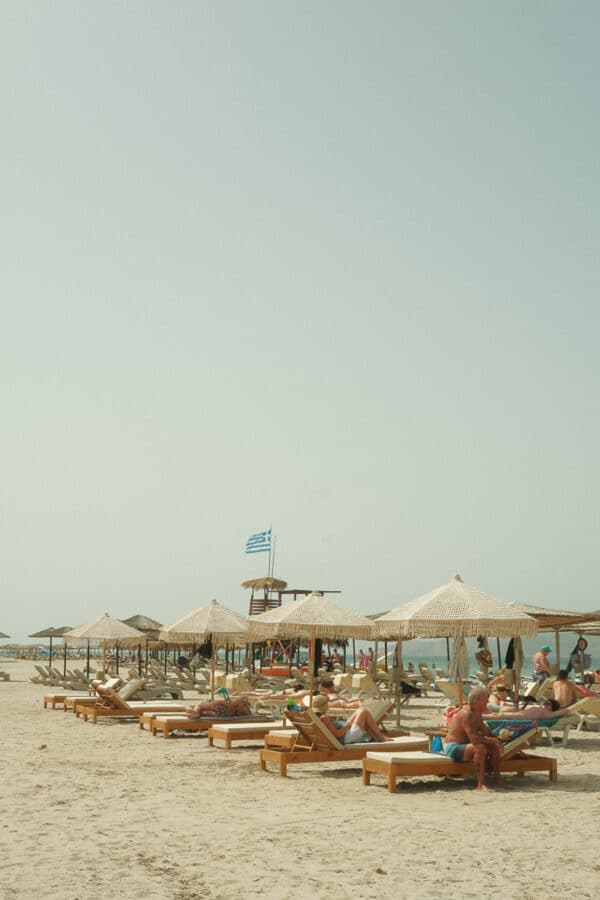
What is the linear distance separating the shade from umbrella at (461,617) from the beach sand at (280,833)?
1747mm

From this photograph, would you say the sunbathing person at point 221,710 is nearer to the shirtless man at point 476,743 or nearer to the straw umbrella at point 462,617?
the straw umbrella at point 462,617

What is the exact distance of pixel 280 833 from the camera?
23.3 feet

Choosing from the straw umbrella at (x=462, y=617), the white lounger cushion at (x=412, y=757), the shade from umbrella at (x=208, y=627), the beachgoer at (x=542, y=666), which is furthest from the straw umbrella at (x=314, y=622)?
the beachgoer at (x=542, y=666)

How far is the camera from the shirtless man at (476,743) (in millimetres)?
9055

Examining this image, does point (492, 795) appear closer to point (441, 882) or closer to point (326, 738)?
point (326, 738)

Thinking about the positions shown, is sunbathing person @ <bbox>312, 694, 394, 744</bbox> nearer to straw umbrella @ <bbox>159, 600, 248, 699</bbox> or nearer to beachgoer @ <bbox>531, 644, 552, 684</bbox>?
straw umbrella @ <bbox>159, 600, 248, 699</bbox>

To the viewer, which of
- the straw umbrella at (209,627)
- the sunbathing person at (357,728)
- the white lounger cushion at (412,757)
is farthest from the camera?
the straw umbrella at (209,627)

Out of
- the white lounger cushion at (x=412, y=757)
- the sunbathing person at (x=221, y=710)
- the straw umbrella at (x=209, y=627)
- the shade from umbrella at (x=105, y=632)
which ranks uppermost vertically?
the straw umbrella at (x=209, y=627)

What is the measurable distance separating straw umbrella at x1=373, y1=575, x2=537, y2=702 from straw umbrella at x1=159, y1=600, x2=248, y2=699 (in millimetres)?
4451

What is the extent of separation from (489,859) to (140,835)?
2550 mm

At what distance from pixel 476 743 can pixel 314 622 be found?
426 cm

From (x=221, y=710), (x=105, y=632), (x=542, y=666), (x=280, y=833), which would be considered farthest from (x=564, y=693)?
(x=105, y=632)

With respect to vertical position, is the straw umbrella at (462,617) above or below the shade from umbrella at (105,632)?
above

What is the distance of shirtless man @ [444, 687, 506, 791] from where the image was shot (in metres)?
9.05
